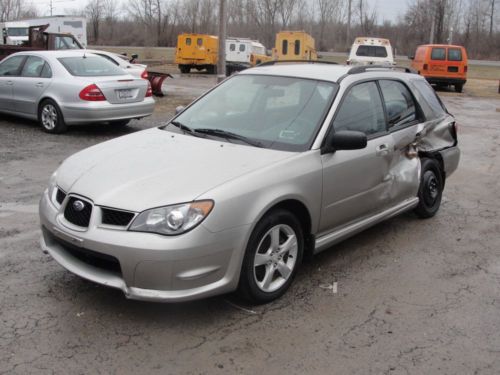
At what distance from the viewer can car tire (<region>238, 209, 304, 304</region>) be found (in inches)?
147

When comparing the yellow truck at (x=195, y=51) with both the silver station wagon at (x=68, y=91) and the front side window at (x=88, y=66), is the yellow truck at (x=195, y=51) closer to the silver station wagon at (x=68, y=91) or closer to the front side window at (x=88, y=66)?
the silver station wagon at (x=68, y=91)

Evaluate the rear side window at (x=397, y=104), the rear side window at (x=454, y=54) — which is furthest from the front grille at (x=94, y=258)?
the rear side window at (x=454, y=54)

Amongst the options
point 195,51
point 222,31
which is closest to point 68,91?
point 222,31

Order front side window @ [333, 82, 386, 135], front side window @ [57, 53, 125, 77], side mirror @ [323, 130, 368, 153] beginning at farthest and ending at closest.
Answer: front side window @ [57, 53, 125, 77] < front side window @ [333, 82, 386, 135] < side mirror @ [323, 130, 368, 153]

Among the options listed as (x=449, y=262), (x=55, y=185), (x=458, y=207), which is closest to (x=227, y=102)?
(x=55, y=185)

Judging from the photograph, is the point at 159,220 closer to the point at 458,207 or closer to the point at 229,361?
the point at 229,361

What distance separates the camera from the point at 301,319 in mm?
3777

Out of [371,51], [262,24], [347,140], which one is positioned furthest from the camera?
Answer: [262,24]

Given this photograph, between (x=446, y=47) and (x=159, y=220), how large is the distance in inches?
882

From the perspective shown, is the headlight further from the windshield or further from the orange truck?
the orange truck

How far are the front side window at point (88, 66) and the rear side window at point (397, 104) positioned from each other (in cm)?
638

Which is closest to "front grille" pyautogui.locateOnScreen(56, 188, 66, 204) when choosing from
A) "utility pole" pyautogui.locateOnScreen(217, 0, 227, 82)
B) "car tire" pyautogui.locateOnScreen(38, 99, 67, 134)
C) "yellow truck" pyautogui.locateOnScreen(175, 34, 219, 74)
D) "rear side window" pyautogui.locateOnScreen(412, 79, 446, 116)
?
"rear side window" pyautogui.locateOnScreen(412, 79, 446, 116)

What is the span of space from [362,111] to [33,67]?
Answer: 7800 millimetres

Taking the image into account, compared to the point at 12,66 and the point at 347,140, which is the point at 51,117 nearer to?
the point at 12,66
